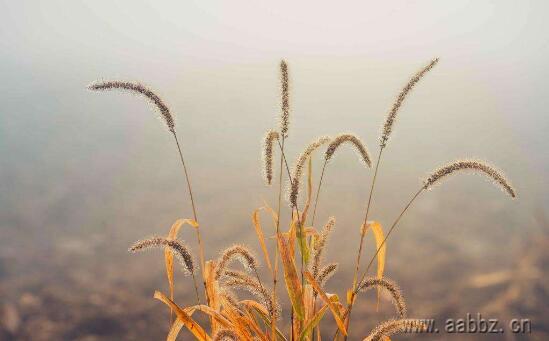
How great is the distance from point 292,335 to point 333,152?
0.82 meters

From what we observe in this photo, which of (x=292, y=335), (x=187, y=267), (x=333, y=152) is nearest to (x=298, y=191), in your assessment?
(x=333, y=152)

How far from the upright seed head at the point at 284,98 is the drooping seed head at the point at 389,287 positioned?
700 mm

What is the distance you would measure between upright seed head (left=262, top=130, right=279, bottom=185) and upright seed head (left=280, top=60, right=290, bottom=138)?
9 centimetres

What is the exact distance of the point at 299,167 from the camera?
2.06m

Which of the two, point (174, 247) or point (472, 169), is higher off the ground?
point (472, 169)

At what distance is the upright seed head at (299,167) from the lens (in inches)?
79.0

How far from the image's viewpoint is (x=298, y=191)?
Result: 2014mm

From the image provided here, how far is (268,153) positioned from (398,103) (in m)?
0.55

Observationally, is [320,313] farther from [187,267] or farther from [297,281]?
[187,267]

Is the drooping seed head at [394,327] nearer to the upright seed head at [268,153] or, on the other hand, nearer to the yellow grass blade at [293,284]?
the yellow grass blade at [293,284]

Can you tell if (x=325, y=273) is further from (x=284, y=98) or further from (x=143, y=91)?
(x=143, y=91)

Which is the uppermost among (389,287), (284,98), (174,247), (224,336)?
(284,98)

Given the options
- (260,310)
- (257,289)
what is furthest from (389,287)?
(260,310)

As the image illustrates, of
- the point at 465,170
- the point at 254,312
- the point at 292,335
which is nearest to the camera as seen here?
the point at 465,170
